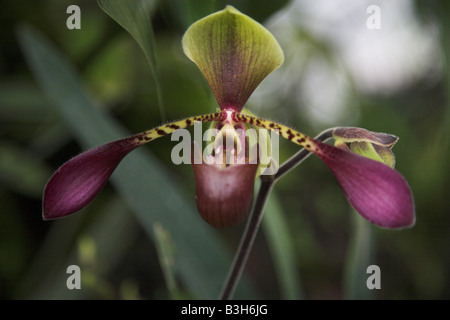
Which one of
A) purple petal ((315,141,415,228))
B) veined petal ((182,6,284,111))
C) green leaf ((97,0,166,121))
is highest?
green leaf ((97,0,166,121))

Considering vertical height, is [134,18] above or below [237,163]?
above

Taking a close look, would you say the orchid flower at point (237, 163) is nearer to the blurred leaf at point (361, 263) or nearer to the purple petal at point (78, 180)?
the purple petal at point (78, 180)

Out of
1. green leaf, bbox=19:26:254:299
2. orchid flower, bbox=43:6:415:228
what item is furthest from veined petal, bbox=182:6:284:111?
green leaf, bbox=19:26:254:299

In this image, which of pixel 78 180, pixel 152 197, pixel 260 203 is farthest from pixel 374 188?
pixel 152 197

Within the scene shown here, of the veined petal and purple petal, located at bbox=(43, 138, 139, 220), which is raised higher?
the veined petal

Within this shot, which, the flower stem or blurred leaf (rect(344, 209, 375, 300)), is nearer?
the flower stem

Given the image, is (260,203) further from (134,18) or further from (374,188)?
(134,18)

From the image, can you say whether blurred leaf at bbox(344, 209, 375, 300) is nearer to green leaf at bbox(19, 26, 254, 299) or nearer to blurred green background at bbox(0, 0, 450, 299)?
blurred green background at bbox(0, 0, 450, 299)
